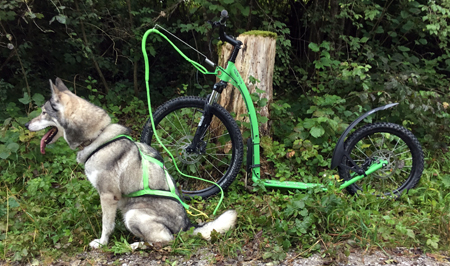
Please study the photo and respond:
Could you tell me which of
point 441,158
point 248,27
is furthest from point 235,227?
point 248,27

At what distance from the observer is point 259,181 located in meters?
3.17

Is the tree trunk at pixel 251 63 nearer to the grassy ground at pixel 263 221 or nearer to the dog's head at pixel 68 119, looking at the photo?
the grassy ground at pixel 263 221

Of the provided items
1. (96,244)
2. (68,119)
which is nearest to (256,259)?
(96,244)

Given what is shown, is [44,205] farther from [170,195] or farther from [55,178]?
[170,195]

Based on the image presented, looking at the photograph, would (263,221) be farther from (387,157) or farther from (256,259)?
(387,157)

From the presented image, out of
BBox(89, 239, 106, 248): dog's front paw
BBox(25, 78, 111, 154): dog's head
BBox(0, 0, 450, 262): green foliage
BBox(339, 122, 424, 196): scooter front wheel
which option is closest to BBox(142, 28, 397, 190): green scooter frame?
BBox(339, 122, 424, 196): scooter front wheel

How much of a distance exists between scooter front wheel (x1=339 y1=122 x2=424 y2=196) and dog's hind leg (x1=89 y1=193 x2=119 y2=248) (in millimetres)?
2343

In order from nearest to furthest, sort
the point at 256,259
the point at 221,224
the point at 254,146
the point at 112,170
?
the point at 256,259 < the point at 112,170 < the point at 221,224 < the point at 254,146

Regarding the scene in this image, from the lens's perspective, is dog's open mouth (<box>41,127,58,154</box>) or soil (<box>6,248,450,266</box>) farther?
dog's open mouth (<box>41,127,58,154</box>)

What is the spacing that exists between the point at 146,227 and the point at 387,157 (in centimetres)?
266

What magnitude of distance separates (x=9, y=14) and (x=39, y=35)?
1.68 meters

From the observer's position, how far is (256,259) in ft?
7.80

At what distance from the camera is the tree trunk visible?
3.57 metres

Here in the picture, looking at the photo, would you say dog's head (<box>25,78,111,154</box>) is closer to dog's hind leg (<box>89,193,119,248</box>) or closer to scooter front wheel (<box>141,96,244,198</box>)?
dog's hind leg (<box>89,193,119,248</box>)
